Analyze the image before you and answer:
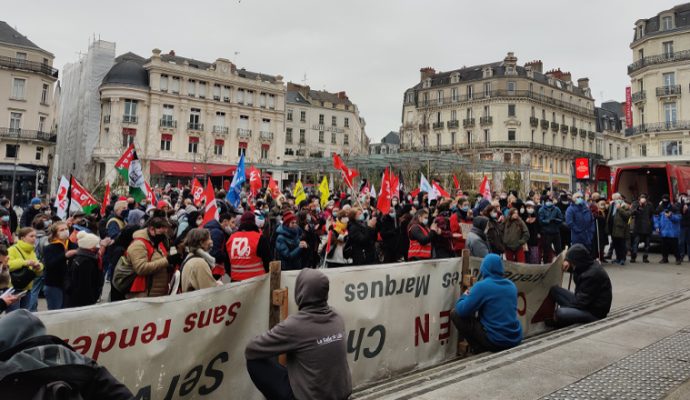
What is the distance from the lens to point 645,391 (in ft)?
13.2

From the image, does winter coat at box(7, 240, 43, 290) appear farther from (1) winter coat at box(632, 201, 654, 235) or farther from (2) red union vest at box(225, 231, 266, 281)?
(1) winter coat at box(632, 201, 654, 235)

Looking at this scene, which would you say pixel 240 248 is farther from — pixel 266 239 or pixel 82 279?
pixel 82 279

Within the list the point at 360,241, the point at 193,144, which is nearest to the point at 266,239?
the point at 360,241

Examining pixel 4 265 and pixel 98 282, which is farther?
pixel 98 282

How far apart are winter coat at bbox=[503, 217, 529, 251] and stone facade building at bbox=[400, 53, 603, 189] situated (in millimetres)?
42635

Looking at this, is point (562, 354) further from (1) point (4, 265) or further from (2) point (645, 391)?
(1) point (4, 265)

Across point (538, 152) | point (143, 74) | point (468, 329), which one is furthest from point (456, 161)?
point (143, 74)

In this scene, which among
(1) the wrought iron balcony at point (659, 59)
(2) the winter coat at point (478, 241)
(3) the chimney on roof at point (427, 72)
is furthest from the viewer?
(3) the chimney on roof at point (427, 72)

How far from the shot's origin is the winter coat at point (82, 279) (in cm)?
547

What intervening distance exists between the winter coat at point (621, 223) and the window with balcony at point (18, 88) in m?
49.8

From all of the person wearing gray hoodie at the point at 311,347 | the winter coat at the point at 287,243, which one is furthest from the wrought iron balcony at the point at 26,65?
the person wearing gray hoodie at the point at 311,347

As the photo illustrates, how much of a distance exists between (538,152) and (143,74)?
4705 cm

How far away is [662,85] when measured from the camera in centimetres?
4403

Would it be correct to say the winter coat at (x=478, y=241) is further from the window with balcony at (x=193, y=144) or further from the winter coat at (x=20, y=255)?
the window with balcony at (x=193, y=144)
